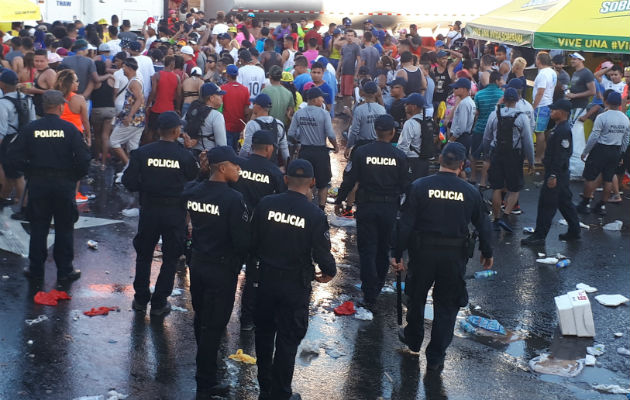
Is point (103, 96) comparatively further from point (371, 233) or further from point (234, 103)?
point (371, 233)

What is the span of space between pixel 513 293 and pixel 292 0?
779 inches

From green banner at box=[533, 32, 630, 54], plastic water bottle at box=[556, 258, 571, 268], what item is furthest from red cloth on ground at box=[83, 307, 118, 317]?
green banner at box=[533, 32, 630, 54]

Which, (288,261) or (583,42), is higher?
(583,42)

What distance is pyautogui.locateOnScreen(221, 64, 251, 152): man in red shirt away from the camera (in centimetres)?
1240

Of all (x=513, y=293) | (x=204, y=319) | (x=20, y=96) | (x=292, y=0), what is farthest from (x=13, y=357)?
(x=292, y=0)

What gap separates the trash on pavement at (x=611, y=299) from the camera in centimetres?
918

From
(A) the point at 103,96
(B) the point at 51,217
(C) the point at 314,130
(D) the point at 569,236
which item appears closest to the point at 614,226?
(D) the point at 569,236

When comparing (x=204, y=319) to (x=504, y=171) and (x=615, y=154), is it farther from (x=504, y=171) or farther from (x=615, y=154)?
(x=615, y=154)

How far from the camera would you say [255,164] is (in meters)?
7.58

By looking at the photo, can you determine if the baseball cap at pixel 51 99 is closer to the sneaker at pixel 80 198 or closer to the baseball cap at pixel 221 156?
the baseball cap at pixel 221 156

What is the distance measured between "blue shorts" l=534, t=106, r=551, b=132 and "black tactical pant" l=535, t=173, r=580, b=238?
411 centimetres

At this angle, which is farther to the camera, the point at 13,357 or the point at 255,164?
the point at 255,164

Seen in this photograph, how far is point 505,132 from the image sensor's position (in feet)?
37.4

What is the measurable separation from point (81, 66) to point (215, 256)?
8242 mm
